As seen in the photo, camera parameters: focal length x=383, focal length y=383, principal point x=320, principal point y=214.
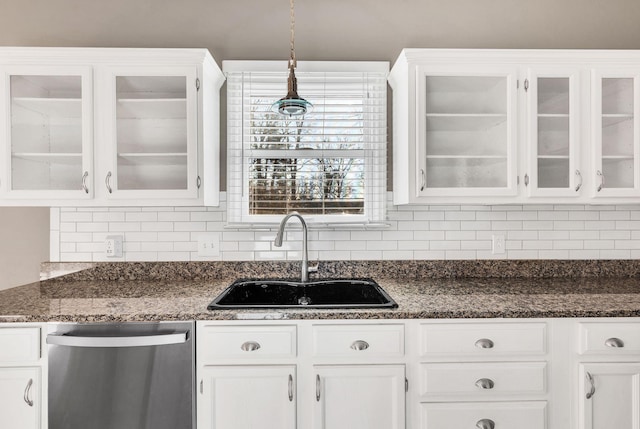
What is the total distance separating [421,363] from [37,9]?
276 centimetres

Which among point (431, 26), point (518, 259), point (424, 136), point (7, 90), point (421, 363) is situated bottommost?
point (421, 363)

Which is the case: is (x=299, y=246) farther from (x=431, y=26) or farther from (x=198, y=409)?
(x=431, y=26)

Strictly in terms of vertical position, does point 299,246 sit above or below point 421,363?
above

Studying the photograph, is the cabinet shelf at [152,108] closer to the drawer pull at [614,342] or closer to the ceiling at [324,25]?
the ceiling at [324,25]

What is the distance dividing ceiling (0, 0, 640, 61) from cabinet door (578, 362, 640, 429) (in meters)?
1.76

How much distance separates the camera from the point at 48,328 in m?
1.46

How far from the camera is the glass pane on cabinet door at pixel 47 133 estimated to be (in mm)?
1842

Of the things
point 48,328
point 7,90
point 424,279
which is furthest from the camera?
point 424,279

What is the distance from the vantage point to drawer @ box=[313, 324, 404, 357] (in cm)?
150

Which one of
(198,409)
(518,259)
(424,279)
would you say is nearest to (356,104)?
(424,279)

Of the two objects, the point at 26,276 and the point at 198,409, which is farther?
the point at 26,276

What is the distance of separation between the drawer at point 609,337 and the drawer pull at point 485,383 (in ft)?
1.26

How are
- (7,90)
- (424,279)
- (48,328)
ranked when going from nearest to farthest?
(48,328), (7,90), (424,279)

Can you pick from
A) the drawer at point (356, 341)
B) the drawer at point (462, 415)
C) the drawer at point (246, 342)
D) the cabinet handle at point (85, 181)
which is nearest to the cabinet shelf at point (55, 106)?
the cabinet handle at point (85, 181)
